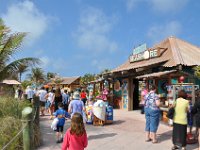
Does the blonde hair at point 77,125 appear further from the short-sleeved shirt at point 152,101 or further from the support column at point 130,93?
the support column at point 130,93

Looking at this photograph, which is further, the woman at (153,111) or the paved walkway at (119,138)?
the woman at (153,111)

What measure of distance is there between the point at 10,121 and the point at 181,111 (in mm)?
4219

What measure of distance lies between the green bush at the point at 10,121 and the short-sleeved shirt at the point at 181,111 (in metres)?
3.90

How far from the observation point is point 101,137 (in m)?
10.6

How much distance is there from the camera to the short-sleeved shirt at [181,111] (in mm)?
8414

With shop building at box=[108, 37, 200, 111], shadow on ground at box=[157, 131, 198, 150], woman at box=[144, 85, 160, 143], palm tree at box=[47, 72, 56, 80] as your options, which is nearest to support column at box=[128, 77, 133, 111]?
shop building at box=[108, 37, 200, 111]

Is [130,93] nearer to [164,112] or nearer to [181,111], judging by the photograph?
[164,112]

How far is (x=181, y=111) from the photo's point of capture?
8.42 m

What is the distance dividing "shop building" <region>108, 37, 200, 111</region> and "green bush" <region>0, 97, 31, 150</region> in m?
6.07

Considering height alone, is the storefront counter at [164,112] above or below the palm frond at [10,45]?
below

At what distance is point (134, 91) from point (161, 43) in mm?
3796

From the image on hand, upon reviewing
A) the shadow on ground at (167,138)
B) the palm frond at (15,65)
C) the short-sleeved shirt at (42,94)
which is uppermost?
the palm frond at (15,65)

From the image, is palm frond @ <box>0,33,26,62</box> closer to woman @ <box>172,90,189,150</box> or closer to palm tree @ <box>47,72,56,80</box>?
woman @ <box>172,90,189,150</box>

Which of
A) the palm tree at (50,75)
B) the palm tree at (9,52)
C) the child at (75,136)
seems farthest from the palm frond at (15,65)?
the palm tree at (50,75)
